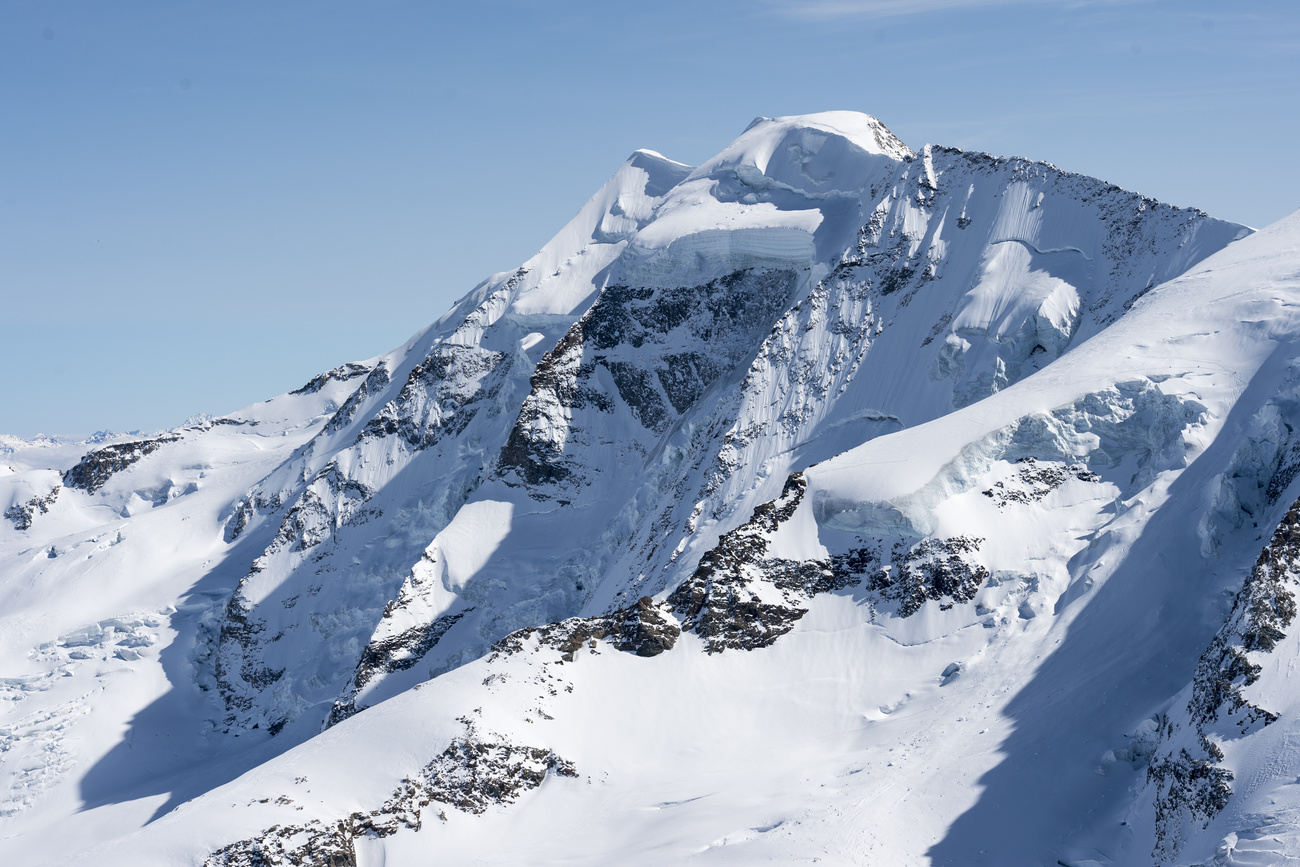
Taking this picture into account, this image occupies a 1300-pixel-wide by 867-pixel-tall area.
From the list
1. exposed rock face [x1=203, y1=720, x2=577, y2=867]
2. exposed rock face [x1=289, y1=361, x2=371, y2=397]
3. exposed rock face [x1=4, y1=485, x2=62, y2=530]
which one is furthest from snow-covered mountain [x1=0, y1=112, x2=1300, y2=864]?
exposed rock face [x1=289, y1=361, x2=371, y2=397]

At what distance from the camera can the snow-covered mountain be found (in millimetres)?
41281

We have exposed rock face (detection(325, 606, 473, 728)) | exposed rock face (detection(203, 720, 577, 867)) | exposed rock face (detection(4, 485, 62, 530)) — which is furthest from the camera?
exposed rock face (detection(4, 485, 62, 530))

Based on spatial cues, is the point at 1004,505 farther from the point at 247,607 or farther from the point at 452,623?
the point at 247,607

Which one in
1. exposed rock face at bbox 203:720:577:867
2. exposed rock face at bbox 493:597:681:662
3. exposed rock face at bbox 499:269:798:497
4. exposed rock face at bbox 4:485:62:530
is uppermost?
exposed rock face at bbox 499:269:798:497

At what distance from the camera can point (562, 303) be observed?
95125mm

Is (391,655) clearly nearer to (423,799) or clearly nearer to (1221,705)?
(423,799)

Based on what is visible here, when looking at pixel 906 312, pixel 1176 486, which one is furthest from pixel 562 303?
pixel 1176 486

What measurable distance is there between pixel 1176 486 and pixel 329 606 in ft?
196

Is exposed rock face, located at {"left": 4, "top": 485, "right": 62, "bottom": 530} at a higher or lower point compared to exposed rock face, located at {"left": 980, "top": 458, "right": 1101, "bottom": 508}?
lower

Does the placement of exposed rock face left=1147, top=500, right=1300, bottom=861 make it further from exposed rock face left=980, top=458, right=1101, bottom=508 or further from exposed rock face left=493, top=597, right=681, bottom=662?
exposed rock face left=493, top=597, right=681, bottom=662

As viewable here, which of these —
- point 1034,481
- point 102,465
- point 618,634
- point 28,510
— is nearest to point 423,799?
point 618,634

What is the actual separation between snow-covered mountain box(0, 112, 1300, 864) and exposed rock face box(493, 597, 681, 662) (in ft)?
0.67

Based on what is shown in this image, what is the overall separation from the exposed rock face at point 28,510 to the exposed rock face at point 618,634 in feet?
282

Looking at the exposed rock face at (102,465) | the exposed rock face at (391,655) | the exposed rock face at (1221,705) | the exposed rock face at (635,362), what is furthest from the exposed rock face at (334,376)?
the exposed rock face at (1221,705)
